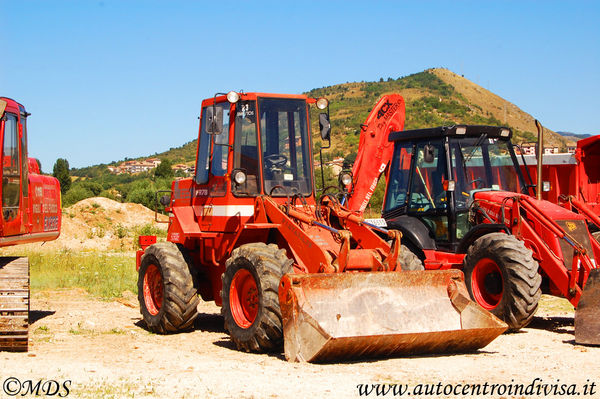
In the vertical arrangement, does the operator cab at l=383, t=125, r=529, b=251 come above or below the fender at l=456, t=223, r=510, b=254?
above

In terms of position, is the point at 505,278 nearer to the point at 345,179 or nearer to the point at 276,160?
the point at 345,179

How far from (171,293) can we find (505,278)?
4.75m

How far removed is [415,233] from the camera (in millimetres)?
13008

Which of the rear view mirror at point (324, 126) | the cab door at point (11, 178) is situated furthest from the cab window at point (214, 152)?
the cab door at point (11, 178)

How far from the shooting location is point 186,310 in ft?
36.2

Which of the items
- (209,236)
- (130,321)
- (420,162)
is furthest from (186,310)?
(420,162)

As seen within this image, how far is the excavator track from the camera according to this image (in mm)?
8789

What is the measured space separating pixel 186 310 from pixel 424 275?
365cm

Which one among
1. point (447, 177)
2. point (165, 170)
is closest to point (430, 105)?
point (165, 170)

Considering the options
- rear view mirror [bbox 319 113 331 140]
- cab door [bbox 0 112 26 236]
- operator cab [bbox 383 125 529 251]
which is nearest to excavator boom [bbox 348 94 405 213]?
operator cab [bbox 383 125 529 251]

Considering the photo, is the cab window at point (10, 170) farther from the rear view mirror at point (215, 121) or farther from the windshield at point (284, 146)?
the windshield at point (284, 146)

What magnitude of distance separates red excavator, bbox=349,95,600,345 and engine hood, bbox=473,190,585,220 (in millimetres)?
18

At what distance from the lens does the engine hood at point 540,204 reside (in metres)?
11.7

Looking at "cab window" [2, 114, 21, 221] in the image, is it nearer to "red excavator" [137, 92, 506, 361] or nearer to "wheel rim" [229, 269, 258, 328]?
"red excavator" [137, 92, 506, 361]
